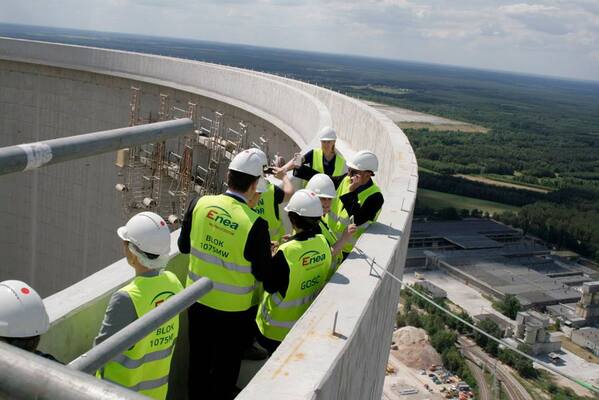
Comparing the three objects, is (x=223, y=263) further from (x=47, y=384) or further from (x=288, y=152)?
(x=288, y=152)

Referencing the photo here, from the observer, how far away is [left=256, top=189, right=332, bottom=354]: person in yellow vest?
9.97 ft

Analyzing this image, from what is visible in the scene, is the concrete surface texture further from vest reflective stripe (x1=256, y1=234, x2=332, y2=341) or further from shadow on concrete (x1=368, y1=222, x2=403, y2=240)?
vest reflective stripe (x1=256, y1=234, x2=332, y2=341)

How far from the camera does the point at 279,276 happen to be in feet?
9.96

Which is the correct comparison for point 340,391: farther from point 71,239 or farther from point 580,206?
point 580,206

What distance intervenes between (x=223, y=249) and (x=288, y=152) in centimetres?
781

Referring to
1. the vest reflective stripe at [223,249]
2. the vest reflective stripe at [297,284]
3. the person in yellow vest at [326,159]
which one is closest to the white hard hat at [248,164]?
the vest reflective stripe at [223,249]

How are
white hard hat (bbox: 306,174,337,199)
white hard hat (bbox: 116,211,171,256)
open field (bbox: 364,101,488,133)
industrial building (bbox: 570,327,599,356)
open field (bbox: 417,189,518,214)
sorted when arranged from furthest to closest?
open field (bbox: 364,101,488,133)
open field (bbox: 417,189,518,214)
industrial building (bbox: 570,327,599,356)
white hard hat (bbox: 306,174,337,199)
white hard hat (bbox: 116,211,171,256)

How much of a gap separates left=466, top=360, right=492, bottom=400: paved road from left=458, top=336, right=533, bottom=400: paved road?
3.52 ft

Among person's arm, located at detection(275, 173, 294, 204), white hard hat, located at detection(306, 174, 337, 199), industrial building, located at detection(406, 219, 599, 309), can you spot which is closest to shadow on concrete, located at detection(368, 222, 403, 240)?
white hard hat, located at detection(306, 174, 337, 199)

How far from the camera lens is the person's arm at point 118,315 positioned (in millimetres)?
2344

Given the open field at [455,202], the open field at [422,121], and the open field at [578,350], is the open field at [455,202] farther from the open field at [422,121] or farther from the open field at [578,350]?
the open field at [578,350]

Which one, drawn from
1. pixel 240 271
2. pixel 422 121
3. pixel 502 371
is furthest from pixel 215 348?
pixel 422 121

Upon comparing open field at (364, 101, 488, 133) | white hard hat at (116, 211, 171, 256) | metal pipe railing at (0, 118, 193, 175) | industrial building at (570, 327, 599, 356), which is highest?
metal pipe railing at (0, 118, 193, 175)

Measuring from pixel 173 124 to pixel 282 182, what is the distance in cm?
245
